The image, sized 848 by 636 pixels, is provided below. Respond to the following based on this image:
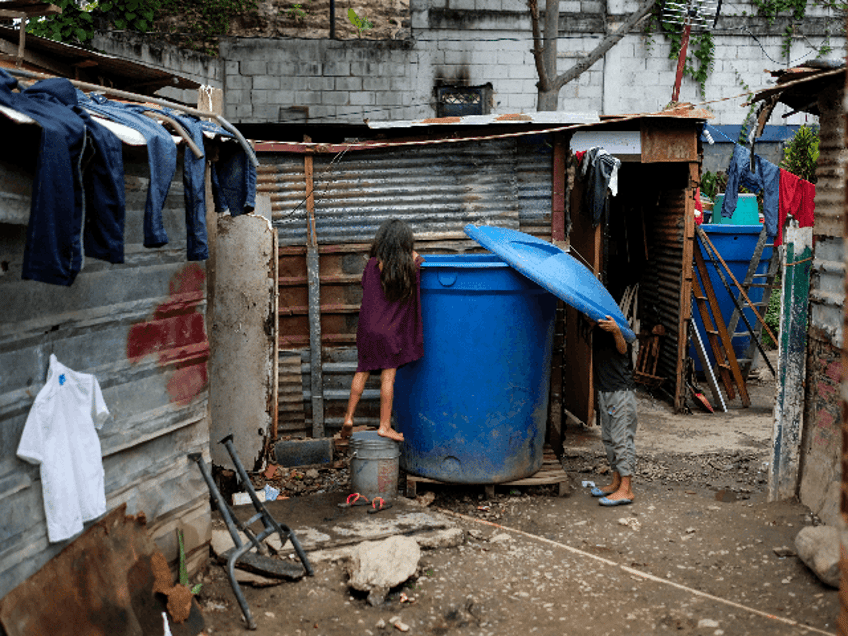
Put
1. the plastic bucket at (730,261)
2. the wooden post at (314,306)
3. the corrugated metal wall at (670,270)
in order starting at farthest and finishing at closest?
1. the plastic bucket at (730,261)
2. the corrugated metal wall at (670,270)
3. the wooden post at (314,306)

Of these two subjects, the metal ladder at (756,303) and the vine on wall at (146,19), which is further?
the vine on wall at (146,19)

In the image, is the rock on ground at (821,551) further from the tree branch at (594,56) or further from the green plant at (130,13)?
the green plant at (130,13)

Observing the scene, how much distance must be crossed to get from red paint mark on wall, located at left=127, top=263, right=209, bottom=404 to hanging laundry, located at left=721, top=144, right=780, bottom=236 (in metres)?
6.12

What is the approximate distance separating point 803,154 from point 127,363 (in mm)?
11697

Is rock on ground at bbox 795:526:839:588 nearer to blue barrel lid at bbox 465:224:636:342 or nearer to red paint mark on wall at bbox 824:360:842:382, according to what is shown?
red paint mark on wall at bbox 824:360:842:382

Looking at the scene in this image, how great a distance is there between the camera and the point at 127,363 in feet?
11.7

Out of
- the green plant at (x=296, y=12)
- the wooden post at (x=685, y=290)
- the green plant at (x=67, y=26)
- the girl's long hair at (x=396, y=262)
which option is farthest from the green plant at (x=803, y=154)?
the green plant at (x=67, y=26)

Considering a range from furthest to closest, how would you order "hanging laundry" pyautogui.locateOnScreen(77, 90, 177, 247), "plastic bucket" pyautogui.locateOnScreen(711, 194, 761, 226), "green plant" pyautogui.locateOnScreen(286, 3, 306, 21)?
"green plant" pyautogui.locateOnScreen(286, 3, 306, 21) < "plastic bucket" pyautogui.locateOnScreen(711, 194, 761, 226) < "hanging laundry" pyautogui.locateOnScreen(77, 90, 177, 247)

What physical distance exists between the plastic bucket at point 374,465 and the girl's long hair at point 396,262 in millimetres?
978

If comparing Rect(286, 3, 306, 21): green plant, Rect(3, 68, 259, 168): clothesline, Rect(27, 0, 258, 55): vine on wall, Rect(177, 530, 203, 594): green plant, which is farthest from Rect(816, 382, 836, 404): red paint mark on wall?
Rect(286, 3, 306, 21): green plant

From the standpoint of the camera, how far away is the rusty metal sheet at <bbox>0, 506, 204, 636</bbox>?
2.88 m

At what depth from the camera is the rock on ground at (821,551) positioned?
3.89 metres

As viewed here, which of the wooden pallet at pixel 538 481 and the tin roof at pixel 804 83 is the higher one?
the tin roof at pixel 804 83

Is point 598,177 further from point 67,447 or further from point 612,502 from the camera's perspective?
point 67,447
